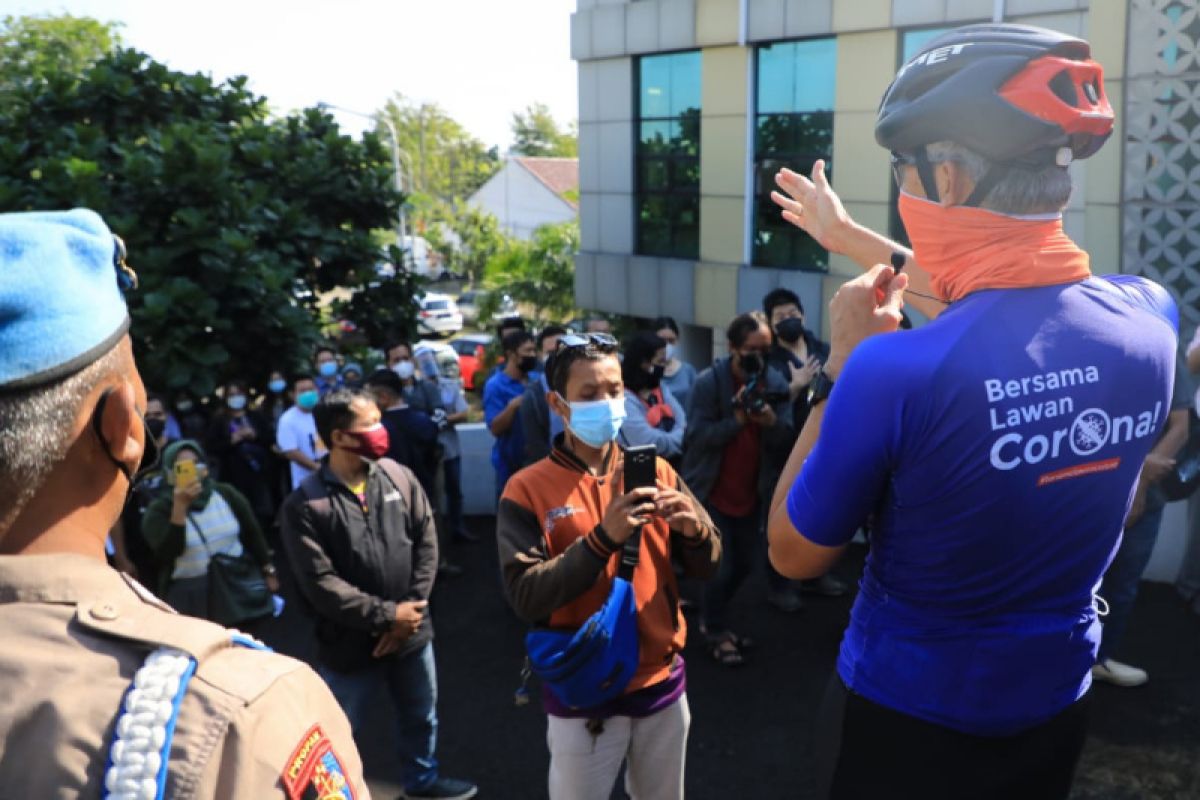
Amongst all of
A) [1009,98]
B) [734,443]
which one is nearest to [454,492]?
[734,443]

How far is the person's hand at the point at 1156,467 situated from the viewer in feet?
17.2

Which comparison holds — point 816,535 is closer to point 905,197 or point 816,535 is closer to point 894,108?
point 905,197

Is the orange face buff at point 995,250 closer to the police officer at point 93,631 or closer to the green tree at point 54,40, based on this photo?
the police officer at point 93,631

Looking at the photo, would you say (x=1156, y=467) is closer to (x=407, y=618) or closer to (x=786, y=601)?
(x=786, y=601)

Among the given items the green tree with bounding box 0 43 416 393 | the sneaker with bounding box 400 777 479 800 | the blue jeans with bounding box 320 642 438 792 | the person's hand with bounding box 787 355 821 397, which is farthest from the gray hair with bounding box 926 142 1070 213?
the green tree with bounding box 0 43 416 393

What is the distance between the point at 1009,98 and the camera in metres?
1.71

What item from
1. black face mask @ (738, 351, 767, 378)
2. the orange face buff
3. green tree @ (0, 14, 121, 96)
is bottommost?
black face mask @ (738, 351, 767, 378)

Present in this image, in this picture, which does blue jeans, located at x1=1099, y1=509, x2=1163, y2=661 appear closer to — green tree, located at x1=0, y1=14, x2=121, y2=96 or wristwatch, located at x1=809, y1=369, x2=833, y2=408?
wristwatch, located at x1=809, y1=369, x2=833, y2=408

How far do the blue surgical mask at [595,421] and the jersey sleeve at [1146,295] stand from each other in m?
2.00

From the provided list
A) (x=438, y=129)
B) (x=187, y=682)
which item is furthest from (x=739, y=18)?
(x=438, y=129)

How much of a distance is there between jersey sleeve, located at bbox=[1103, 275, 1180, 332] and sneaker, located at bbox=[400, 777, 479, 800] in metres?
3.83

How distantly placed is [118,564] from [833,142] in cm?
891

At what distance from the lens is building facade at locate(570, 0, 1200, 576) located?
6.92 metres

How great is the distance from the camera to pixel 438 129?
64.8 m
